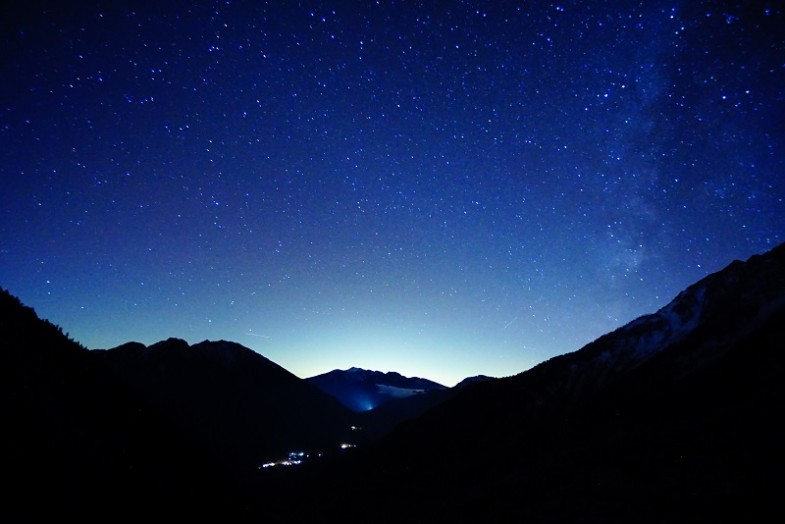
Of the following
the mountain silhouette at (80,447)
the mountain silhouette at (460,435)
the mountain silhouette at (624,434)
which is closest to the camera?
the mountain silhouette at (80,447)

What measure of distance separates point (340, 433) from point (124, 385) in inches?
3979

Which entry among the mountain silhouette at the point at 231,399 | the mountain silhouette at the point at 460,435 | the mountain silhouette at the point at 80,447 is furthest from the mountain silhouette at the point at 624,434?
the mountain silhouette at the point at 231,399

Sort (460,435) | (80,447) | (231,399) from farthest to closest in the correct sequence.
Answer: (231,399), (460,435), (80,447)

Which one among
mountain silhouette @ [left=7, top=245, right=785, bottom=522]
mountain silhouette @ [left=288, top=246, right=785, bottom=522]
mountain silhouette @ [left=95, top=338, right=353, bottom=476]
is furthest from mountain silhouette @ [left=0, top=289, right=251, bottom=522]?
mountain silhouette @ [left=95, top=338, right=353, bottom=476]

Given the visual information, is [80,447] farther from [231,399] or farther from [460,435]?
[231,399]

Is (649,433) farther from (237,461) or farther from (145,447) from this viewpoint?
(237,461)

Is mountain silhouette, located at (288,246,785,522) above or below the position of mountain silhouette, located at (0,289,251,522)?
below

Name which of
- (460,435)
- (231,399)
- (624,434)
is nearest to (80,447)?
(624,434)

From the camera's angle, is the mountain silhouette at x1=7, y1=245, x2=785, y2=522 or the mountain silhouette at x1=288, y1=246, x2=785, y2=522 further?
the mountain silhouette at x1=288, y1=246, x2=785, y2=522

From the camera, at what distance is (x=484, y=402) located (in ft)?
238

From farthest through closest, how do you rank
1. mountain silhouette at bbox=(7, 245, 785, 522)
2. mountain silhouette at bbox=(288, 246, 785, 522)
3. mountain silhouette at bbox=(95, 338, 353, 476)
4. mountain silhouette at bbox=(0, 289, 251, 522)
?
mountain silhouette at bbox=(95, 338, 353, 476) < mountain silhouette at bbox=(288, 246, 785, 522) < mountain silhouette at bbox=(7, 245, 785, 522) < mountain silhouette at bbox=(0, 289, 251, 522)

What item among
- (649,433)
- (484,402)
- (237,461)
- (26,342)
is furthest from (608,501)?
(237,461)

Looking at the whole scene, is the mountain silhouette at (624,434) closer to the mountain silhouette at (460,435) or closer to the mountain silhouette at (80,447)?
the mountain silhouette at (460,435)

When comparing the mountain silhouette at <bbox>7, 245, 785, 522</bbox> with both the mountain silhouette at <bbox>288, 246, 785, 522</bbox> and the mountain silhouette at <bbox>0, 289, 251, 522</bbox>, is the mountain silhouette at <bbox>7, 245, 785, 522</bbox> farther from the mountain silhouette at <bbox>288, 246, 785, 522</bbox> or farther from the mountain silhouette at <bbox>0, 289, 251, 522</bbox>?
the mountain silhouette at <bbox>288, 246, 785, 522</bbox>
